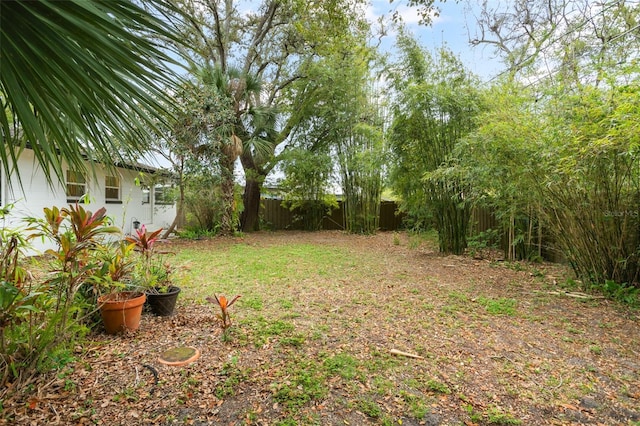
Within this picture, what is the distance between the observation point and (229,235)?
318 inches

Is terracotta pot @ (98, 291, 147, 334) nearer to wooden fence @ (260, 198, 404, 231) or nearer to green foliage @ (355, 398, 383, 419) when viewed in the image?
green foliage @ (355, 398, 383, 419)

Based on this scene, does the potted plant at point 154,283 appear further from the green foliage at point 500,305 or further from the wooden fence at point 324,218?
the wooden fence at point 324,218

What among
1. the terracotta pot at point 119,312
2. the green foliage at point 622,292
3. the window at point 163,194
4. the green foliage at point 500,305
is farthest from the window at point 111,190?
the green foliage at point 622,292

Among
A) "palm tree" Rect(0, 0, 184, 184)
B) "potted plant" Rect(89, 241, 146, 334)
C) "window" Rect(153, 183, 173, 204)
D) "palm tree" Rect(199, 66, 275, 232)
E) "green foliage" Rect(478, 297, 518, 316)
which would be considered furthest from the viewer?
"window" Rect(153, 183, 173, 204)

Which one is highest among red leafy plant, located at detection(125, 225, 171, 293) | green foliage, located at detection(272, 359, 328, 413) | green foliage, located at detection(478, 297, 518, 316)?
red leafy plant, located at detection(125, 225, 171, 293)

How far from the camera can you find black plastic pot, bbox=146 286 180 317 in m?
2.64

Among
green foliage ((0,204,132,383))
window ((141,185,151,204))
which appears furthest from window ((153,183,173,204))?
green foliage ((0,204,132,383))

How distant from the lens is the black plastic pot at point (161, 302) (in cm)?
264

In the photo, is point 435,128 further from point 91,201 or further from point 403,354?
point 91,201

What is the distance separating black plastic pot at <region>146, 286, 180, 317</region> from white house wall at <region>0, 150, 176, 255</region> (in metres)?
0.66

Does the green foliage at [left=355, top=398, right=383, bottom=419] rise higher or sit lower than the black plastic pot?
lower

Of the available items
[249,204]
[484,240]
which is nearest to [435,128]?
[484,240]

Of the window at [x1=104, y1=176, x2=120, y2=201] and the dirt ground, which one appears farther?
the window at [x1=104, y1=176, x2=120, y2=201]

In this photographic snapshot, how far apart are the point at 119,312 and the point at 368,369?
1833 mm
